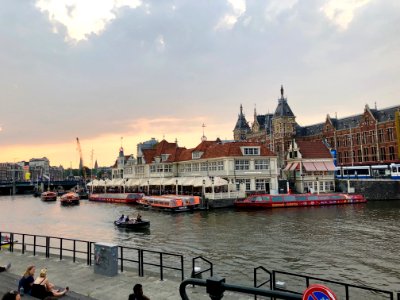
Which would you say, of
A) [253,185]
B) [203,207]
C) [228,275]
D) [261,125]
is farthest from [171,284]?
[261,125]

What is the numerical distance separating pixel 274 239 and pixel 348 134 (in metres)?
80.2

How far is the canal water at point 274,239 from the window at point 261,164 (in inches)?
803

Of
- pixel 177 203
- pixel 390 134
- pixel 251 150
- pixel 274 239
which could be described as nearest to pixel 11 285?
pixel 274 239

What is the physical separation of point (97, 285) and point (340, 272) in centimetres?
1489

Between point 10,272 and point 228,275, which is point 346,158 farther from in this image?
point 10,272

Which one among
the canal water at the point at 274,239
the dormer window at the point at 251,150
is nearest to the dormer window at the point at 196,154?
the dormer window at the point at 251,150

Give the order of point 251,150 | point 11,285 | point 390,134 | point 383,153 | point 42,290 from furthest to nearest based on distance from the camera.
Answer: point 383,153
point 390,134
point 251,150
point 11,285
point 42,290

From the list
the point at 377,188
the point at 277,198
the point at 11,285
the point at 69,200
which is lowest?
the point at 11,285

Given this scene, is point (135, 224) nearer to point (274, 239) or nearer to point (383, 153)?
point (274, 239)

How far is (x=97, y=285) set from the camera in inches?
595

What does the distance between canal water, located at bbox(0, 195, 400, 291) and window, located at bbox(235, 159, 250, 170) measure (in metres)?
19.2

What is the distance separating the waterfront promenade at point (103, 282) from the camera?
45.5ft

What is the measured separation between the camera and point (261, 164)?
71.1 metres

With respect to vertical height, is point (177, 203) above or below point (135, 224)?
above
